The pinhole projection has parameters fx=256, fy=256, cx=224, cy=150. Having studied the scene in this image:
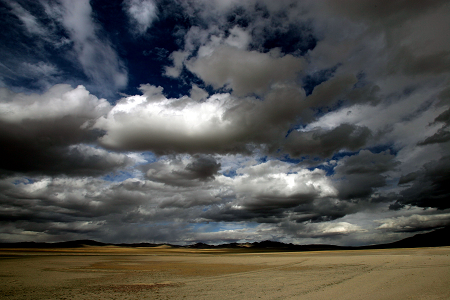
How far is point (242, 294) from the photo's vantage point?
59.6ft

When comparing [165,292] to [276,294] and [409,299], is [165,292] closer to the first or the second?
[276,294]

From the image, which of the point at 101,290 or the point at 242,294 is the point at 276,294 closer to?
the point at 242,294

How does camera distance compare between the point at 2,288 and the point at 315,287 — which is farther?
the point at 2,288

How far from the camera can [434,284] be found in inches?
794

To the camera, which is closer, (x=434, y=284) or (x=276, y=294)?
(x=276, y=294)

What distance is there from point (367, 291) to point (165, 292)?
48.2 feet

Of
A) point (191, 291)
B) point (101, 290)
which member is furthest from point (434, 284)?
point (101, 290)

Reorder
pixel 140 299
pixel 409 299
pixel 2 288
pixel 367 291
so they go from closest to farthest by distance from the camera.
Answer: pixel 409 299 → pixel 140 299 → pixel 367 291 → pixel 2 288

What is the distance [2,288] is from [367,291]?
28938 millimetres

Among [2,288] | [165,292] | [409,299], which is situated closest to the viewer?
[409,299]

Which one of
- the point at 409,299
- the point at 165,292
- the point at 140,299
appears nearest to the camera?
the point at 409,299

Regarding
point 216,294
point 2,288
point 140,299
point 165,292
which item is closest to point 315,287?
point 216,294

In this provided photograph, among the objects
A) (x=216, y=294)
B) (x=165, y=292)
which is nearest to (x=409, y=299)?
(x=216, y=294)

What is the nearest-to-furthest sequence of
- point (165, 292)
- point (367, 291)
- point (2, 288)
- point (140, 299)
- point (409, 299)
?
point (409, 299) → point (140, 299) → point (367, 291) → point (165, 292) → point (2, 288)
